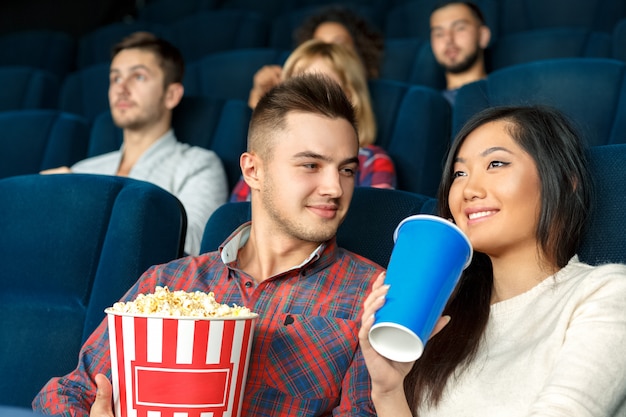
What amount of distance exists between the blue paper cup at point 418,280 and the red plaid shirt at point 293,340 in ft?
0.70

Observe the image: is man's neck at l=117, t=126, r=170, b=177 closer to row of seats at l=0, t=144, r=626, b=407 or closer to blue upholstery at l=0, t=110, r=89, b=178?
blue upholstery at l=0, t=110, r=89, b=178

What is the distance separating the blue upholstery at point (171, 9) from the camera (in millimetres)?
4133

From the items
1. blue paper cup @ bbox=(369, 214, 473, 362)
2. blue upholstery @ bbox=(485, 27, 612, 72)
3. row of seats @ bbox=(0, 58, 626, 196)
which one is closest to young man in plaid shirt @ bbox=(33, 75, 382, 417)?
blue paper cup @ bbox=(369, 214, 473, 362)

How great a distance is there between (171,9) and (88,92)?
1.28 metres

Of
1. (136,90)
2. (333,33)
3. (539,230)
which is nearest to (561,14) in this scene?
(333,33)

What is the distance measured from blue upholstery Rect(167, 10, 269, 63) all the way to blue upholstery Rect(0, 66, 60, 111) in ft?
2.33

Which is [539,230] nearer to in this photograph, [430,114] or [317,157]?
[317,157]

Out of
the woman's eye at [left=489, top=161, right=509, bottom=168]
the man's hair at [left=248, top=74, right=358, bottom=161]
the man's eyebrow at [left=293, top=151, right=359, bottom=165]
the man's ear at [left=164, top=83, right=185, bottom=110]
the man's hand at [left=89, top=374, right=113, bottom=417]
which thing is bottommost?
the man's hand at [left=89, top=374, right=113, bottom=417]

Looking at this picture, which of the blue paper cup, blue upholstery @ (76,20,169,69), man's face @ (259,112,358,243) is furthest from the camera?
blue upholstery @ (76,20,169,69)

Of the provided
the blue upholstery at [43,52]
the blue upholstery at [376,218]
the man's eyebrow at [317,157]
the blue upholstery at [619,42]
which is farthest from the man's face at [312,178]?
the blue upholstery at [43,52]

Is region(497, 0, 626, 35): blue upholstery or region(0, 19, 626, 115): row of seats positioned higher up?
region(497, 0, 626, 35): blue upholstery

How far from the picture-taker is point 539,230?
107cm

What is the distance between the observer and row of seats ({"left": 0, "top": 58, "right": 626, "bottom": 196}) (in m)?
1.70

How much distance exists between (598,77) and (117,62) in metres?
1.16
